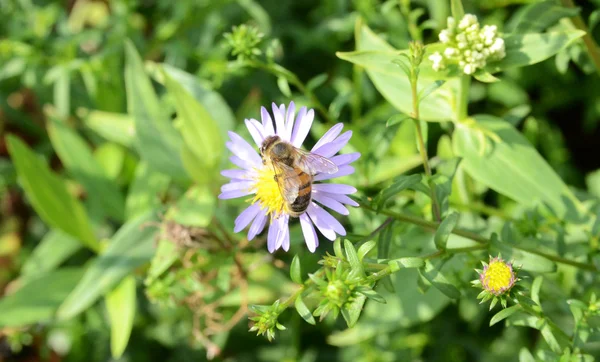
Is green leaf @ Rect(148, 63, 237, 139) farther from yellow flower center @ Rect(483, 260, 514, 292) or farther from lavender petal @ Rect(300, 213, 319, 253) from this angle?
yellow flower center @ Rect(483, 260, 514, 292)

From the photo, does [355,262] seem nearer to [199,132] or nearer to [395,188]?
[395,188]

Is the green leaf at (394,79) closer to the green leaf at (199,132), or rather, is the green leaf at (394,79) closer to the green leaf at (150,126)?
the green leaf at (199,132)

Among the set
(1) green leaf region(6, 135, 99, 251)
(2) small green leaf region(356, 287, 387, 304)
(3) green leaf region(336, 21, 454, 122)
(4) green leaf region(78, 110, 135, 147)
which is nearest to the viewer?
(2) small green leaf region(356, 287, 387, 304)

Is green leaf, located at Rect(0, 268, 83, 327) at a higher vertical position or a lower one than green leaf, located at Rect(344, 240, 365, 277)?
lower

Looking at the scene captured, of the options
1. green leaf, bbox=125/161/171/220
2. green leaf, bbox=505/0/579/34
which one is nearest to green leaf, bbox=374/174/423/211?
green leaf, bbox=505/0/579/34

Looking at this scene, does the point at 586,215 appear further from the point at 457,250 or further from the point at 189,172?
the point at 189,172

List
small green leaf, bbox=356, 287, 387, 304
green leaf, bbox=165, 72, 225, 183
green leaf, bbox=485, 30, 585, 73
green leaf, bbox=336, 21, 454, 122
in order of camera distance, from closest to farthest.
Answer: small green leaf, bbox=356, 287, 387, 304 → green leaf, bbox=485, 30, 585, 73 → green leaf, bbox=336, 21, 454, 122 → green leaf, bbox=165, 72, 225, 183

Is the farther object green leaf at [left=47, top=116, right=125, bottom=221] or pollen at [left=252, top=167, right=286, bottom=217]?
green leaf at [left=47, top=116, right=125, bottom=221]

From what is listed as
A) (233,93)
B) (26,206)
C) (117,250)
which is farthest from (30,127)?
(117,250)

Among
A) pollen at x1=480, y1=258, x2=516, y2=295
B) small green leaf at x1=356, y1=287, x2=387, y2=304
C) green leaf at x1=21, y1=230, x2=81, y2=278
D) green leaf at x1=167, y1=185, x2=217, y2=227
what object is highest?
small green leaf at x1=356, y1=287, x2=387, y2=304
